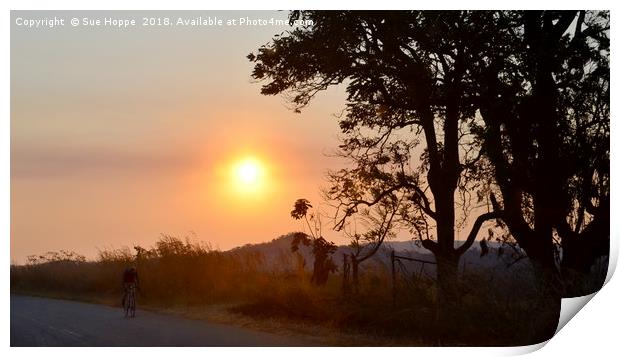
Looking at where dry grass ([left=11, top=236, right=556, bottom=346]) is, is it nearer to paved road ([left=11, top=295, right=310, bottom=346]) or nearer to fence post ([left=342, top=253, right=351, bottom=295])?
fence post ([left=342, top=253, right=351, bottom=295])

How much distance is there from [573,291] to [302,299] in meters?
4.44

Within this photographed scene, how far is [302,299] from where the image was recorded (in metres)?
17.7

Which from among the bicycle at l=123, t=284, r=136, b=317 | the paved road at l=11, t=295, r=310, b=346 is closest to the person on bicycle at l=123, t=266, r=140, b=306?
the bicycle at l=123, t=284, r=136, b=317

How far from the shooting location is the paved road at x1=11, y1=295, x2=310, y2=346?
15.2m

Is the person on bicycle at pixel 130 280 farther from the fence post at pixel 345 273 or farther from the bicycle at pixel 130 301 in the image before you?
the fence post at pixel 345 273

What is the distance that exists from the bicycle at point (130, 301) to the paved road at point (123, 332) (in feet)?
0.49

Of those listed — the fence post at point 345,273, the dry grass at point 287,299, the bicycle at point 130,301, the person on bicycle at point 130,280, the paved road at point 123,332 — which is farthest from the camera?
the person on bicycle at point 130,280

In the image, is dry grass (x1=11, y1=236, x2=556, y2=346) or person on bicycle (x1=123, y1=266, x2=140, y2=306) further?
person on bicycle (x1=123, y1=266, x2=140, y2=306)

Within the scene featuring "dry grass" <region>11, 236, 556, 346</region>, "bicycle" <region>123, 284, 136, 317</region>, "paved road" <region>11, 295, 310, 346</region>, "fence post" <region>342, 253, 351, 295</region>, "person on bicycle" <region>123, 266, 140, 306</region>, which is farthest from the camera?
"person on bicycle" <region>123, 266, 140, 306</region>

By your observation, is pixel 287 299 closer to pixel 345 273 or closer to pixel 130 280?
pixel 345 273

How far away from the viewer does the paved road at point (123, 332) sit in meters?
15.2

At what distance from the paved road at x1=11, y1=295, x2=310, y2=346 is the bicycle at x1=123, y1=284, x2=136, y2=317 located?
5.9 inches

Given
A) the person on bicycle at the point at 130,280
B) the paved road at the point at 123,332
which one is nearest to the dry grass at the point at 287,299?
the person on bicycle at the point at 130,280
